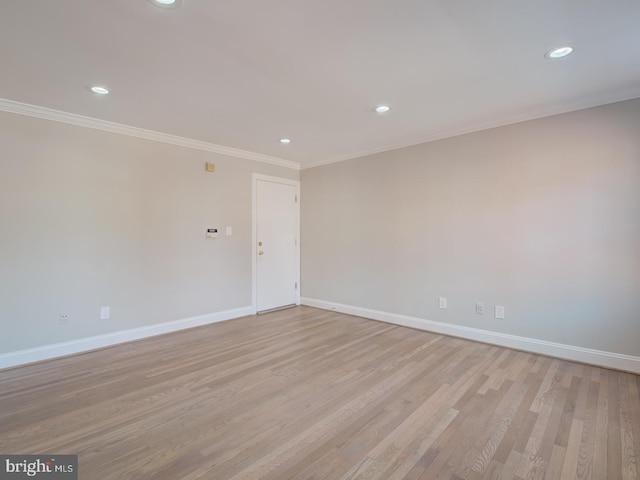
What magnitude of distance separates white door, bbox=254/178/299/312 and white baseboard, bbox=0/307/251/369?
75 cm

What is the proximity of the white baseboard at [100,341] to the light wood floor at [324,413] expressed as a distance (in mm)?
117

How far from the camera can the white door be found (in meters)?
4.93

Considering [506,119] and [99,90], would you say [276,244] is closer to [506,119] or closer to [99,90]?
[99,90]

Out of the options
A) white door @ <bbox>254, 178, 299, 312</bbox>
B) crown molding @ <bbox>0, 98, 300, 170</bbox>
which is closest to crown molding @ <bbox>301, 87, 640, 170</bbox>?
white door @ <bbox>254, 178, 299, 312</bbox>

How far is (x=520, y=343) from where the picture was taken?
333cm

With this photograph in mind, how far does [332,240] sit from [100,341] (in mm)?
3279

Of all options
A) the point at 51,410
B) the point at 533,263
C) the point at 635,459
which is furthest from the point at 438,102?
the point at 51,410

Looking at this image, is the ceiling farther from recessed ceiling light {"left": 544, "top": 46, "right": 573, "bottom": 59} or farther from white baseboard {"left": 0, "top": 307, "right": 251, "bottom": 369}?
white baseboard {"left": 0, "top": 307, "right": 251, "bottom": 369}

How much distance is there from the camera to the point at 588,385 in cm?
254

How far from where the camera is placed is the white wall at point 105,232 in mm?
2967

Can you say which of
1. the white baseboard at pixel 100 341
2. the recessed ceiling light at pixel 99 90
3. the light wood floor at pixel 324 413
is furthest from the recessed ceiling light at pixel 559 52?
the white baseboard at pixel 100 341

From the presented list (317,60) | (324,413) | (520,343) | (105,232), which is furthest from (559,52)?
(105,232)

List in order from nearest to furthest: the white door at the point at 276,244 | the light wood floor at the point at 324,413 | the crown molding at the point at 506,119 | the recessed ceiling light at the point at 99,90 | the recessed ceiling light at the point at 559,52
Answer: the light wood floor at the point at 324,413 < the recessed ceiling light at the point at 559,52 < the recessed ceiling light at the point at 99,90 < the crown molding at the point at 506,119 < the white door at the point at 276,244

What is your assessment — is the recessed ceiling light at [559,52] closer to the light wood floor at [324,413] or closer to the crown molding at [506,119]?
the crown molding at [506,119]
